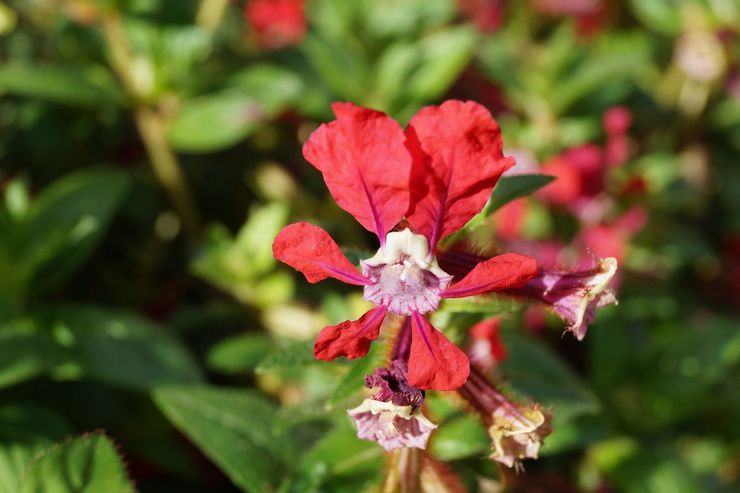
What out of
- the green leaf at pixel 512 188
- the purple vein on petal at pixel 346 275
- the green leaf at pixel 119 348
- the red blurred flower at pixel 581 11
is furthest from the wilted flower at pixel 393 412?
the red blurred flower at pixel 581 11

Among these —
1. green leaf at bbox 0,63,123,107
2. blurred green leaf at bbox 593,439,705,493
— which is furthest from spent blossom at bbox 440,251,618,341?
green leaf at bbox 0,63,123,107

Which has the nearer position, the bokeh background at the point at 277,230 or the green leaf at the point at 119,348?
the bokeh background at the point at 277,230

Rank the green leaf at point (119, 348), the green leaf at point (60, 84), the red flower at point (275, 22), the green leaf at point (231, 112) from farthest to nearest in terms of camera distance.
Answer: the red flower at point (275, 22) → the green leaf at point (231, 112) → the green leaf at point (60, 84) → the green leaf at point (119, 348)

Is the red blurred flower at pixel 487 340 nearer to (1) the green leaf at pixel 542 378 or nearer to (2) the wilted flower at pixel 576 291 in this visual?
(1) the green leaf at pixel 542 378

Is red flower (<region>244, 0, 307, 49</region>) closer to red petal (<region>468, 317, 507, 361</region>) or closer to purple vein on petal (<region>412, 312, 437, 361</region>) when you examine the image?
red petal (<region>468, 317, 507, 361</region>)

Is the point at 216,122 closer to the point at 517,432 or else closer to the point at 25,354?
the point at 25,354

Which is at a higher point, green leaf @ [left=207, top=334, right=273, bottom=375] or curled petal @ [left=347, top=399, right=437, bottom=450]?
green leaf @ [left=207, top=334, right=273, bottom=375]
